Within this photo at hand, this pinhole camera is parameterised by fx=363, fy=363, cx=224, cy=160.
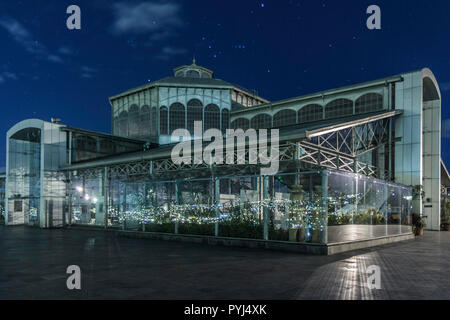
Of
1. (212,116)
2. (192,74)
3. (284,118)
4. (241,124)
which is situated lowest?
(241,124)

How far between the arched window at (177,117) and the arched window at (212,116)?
2.32 meters

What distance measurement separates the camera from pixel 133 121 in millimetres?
39000

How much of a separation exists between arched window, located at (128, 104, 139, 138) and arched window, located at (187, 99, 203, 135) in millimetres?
5956

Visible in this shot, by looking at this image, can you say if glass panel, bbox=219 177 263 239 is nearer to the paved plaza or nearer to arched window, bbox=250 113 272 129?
the paved plaza

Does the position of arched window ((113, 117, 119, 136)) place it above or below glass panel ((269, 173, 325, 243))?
above

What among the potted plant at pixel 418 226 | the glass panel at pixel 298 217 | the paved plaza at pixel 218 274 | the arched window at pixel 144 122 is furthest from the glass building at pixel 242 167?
the paved plaza at pixel 218 274

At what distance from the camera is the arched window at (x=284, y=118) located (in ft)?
109

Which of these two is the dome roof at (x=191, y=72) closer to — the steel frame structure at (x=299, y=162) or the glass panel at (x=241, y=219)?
the steel frame structure at (x=299, y=162)

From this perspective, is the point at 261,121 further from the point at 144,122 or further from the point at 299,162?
the point at 299,162

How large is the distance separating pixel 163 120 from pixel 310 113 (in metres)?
14.5

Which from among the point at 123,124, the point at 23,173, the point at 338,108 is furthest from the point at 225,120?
the point at 23,173

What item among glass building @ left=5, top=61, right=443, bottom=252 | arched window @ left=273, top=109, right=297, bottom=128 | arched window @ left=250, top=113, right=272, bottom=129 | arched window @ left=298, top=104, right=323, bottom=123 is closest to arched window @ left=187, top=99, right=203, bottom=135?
glass building @ left=5, top=61, right=443, bottom=252

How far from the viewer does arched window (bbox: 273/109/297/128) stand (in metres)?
33.2

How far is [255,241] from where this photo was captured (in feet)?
51.4
